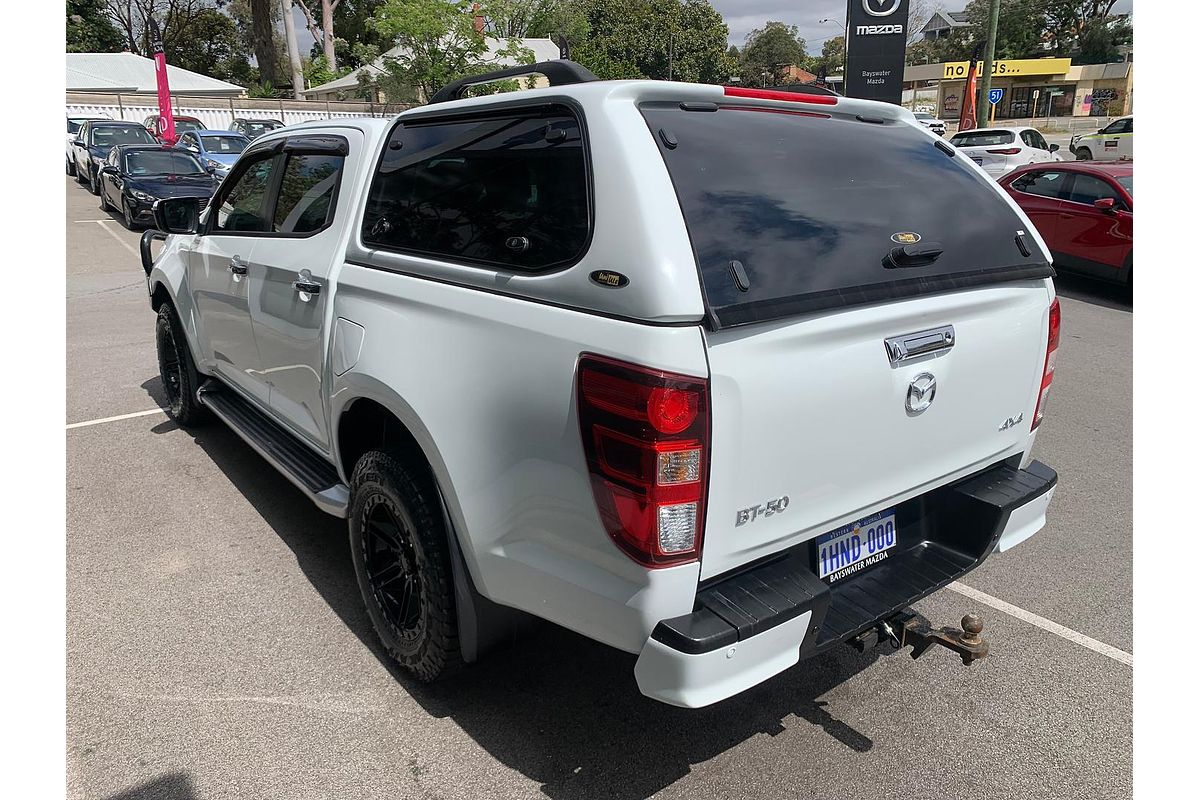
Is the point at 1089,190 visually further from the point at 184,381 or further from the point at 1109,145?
the point at 1109,145

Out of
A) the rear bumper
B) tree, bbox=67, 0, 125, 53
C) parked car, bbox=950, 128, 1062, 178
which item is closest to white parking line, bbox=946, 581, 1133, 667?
the rear bumper

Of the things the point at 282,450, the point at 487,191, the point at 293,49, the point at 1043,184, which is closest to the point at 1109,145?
the point at 1043,184

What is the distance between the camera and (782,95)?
2.85 meters

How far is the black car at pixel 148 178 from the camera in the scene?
15.8 m

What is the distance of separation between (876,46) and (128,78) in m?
47.3

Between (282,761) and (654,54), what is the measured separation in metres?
69.8

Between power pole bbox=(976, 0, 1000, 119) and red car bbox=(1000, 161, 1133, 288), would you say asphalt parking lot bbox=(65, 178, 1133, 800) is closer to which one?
red car bbox=(1000, 161, 1133, 288)

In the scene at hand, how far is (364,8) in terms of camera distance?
5675cm

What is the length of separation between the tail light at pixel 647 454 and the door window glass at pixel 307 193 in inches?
76.2

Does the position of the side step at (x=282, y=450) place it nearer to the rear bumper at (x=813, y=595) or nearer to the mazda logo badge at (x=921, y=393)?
the rear bumper at (x=813, y=595)

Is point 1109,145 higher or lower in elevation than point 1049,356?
higher

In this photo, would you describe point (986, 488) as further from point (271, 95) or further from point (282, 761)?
point (271, 95)

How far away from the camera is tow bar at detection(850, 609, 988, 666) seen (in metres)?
2.63

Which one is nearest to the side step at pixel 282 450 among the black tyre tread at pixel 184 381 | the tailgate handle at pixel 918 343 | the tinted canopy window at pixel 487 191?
the black tyre tread at pixel 184 381
